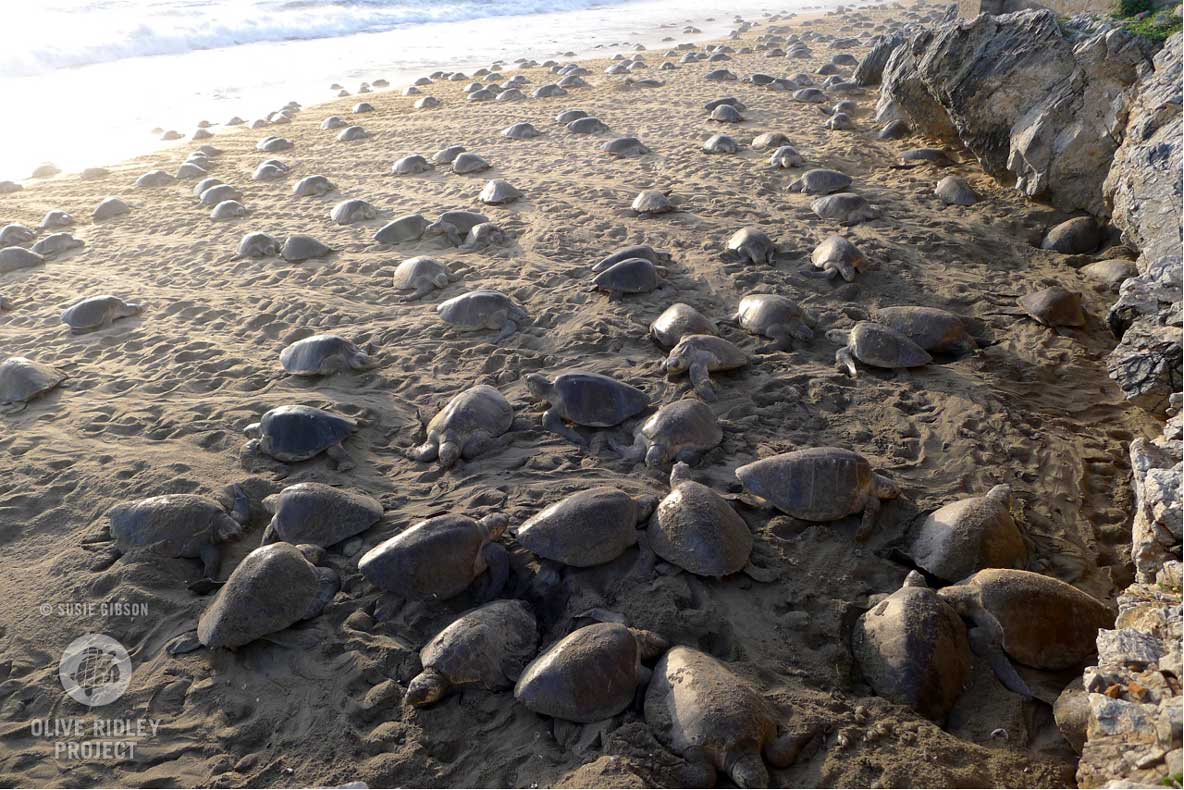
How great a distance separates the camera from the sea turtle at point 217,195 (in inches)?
338

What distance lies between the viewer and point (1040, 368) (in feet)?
15.1

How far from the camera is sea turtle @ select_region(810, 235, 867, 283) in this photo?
5.70 metres

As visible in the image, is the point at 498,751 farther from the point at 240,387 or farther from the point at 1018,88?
the point at 1018,88

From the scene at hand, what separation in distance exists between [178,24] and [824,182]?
2266 centimetres

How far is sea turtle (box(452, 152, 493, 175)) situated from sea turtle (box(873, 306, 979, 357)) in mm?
5996

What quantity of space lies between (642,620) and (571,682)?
0.49m

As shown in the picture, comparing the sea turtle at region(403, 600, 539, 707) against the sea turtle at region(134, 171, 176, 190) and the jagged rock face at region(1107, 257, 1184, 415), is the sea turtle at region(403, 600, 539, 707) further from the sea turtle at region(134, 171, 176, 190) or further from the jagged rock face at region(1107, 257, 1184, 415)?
the sea turtle at region(134, 171, 176, 190)

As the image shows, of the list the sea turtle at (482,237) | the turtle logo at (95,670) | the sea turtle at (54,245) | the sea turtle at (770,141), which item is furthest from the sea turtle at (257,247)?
the sea turtle at (770,141)

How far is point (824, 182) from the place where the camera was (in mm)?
7422

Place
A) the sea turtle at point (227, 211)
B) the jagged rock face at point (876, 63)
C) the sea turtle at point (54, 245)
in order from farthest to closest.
Answer: the jagged rock face at point (876, 63)
the sea turtle at point (227, 211)
the sea turtle at point (54, 245)

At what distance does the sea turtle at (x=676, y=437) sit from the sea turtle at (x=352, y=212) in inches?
200

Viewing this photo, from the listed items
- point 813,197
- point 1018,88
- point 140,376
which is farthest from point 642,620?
point 1018,88

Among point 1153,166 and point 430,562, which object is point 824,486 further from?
point 1153,166

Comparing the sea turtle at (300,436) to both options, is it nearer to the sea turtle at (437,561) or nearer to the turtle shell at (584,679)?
the sea turtle at (437,561)
